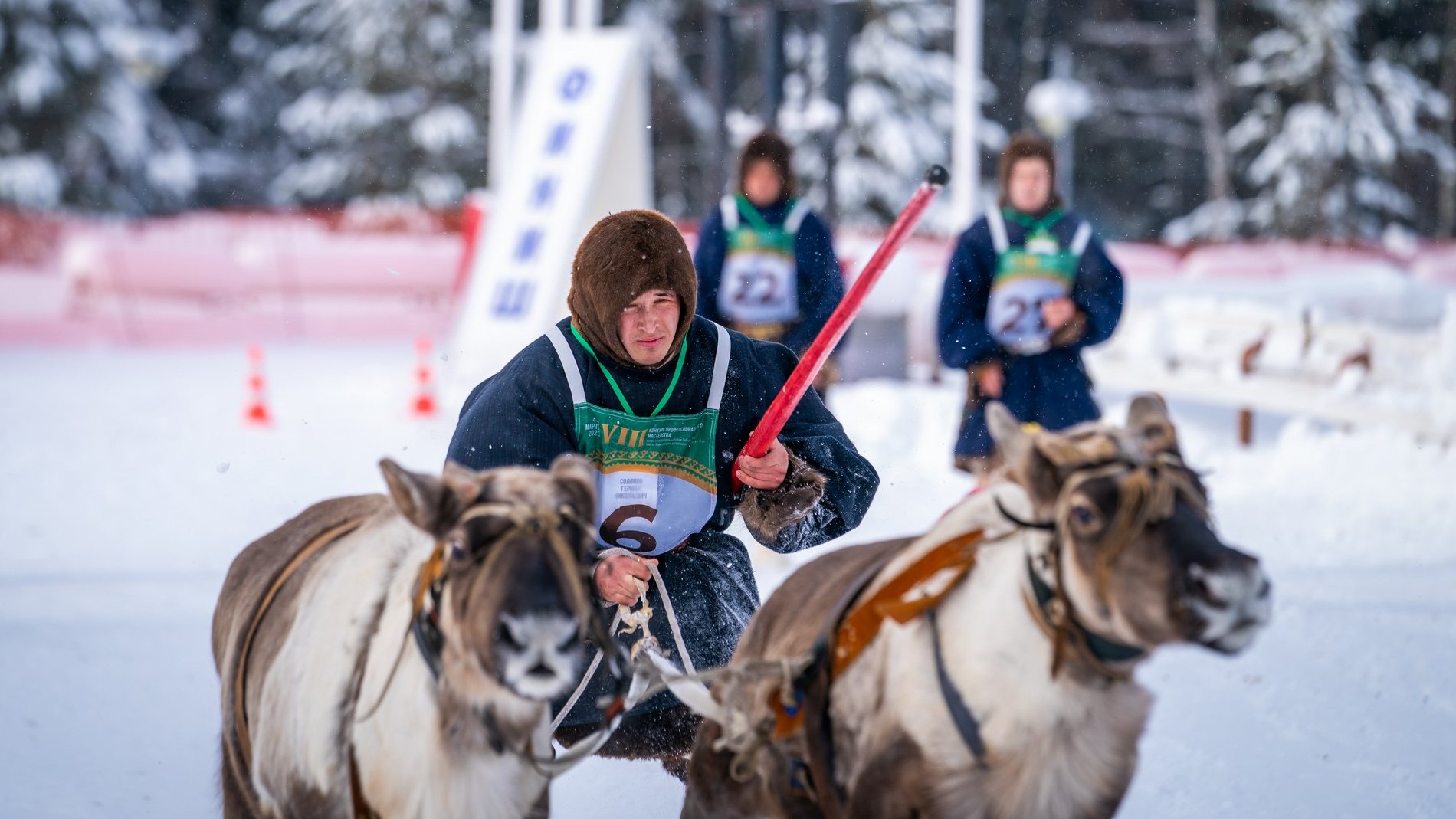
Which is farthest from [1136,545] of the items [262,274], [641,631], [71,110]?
[71,110]

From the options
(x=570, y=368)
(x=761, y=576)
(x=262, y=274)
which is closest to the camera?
(x=570, y=368)

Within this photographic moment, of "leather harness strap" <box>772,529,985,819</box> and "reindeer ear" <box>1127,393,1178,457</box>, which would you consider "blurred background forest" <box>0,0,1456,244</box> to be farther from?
"reindeer ear" <box>1127,393,1178,457</box>

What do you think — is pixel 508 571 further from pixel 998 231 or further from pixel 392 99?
pixel 392 99

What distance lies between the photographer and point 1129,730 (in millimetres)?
2303

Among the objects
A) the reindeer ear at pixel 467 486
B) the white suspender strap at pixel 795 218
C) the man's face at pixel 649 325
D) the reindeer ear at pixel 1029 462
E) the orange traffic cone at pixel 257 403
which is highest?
the white suspender strap at pixel 795 218

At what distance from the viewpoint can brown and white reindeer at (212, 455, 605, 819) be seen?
208 cm

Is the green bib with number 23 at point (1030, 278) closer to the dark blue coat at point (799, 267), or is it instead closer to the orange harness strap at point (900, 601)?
the dark blue coat at point (799, 267)

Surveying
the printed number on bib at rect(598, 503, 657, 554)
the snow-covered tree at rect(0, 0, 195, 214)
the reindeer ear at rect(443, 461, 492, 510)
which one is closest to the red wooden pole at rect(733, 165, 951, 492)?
the printed number on bib at rect(598, 503, 657, 554)

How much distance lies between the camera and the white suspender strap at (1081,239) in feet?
18.0

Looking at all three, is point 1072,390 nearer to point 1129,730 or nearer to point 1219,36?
point 1129,730

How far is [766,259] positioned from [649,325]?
127 inches

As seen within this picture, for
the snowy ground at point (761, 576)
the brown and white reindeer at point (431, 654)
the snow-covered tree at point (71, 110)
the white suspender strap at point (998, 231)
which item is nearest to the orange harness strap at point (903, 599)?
the brown and white reindeer at point (431, 654)

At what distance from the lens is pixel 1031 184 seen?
18.0 feet

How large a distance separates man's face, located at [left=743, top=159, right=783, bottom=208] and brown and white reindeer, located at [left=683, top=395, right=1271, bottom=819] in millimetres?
3795
